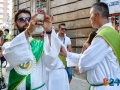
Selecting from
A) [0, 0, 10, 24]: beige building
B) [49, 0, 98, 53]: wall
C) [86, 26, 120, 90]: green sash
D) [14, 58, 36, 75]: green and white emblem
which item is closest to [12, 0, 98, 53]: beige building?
[49, 0, 98, 53]: wall

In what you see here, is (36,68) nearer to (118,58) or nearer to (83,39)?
(118,58)

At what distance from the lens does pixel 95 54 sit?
309 cm

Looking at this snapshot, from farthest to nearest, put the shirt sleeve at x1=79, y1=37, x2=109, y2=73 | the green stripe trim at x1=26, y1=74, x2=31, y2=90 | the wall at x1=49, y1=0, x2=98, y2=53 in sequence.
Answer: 1. the wall at x1=49, y1=0, x2=98, y2=53
2. the shirt sleeve at x1=79, y1=37, x2=109, y2=73
3. the green stripe trim at x1=26, y1=74, x2=31, y2=90

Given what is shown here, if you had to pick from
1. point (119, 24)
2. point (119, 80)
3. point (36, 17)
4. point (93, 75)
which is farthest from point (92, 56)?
point (119, 24)

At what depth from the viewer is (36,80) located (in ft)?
9.45

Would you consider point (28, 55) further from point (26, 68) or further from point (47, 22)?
point (47, 22)

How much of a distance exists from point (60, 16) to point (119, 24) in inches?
174

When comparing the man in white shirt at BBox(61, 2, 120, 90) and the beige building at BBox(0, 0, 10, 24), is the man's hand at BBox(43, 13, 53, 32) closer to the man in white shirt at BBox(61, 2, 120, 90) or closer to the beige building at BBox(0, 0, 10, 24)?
the man in white shirt at BBox(61, 2, 120, 90)

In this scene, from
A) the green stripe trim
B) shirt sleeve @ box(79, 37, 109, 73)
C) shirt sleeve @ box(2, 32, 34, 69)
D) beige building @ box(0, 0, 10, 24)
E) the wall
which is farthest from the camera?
beige building @ box(0, 0, 10, 24)

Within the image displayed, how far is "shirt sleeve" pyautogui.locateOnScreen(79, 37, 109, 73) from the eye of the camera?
3061 millimetres

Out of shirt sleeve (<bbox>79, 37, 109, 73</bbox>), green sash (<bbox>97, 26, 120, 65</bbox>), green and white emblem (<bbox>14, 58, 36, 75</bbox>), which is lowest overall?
green and white emblem (<bbox>14, 58, 36, 75</bbox>)

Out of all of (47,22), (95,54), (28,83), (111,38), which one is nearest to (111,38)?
(111,38)

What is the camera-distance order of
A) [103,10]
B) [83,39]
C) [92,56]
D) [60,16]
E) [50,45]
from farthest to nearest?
[60,16]
[83,39]
[103,10]
[92,56]
[50,45]

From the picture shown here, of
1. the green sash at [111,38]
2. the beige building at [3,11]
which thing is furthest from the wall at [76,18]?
the beige building at [3,11]
